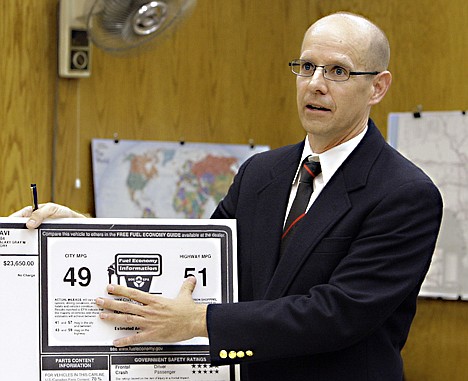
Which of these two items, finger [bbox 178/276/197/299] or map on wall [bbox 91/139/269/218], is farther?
map on wall [bbox 91/139/269/218]

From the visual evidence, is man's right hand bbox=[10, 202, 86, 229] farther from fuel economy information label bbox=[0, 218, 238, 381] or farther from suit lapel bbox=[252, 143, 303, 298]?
suit lapel bbox=[252, 143, 303, 298]

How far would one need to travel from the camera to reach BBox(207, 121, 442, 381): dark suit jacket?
2.15m

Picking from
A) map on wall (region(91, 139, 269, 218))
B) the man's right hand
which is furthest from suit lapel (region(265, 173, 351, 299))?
map on wall (region(91, 139, 269, 218))

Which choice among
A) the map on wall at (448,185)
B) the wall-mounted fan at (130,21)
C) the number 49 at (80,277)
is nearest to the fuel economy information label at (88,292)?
the number 49 at (80,277)

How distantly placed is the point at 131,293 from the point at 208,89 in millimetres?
2935

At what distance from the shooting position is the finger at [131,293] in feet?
7.29

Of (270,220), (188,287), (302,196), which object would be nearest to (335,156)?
(302,196)

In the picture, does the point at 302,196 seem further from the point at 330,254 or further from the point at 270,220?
the point at 330,254

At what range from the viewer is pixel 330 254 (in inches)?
88.4

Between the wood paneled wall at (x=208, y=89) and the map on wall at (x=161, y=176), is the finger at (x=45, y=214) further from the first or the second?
the map on wall at (x=161, y=176)

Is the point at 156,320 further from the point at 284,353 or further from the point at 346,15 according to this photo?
the point at 346,15

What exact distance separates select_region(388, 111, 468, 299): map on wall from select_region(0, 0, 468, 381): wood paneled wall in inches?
3.7

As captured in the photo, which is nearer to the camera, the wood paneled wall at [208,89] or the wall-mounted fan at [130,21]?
the wall-mounted fan at [130,21]

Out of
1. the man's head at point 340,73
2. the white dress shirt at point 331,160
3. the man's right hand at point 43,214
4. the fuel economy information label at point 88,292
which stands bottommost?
the fuel economy information label at point 88,292
